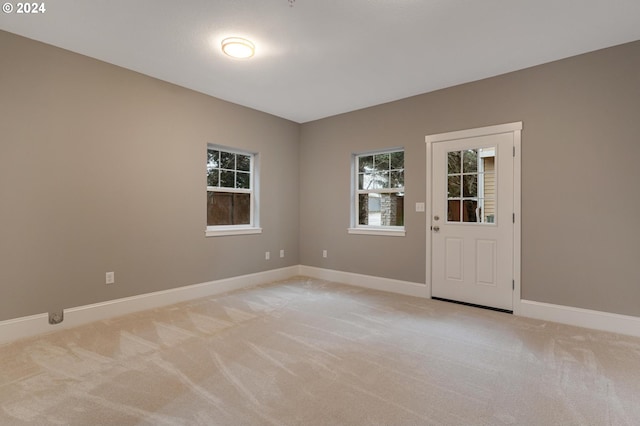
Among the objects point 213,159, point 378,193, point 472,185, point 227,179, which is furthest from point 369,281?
point 213,159

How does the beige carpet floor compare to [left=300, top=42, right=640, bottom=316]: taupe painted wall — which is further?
[left=300, top=42, right=640, bottom=316]: taupe painted wall

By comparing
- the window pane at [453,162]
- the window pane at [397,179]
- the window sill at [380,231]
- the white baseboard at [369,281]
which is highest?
the window pane at [453,162]

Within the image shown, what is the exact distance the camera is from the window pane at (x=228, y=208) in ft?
14.0

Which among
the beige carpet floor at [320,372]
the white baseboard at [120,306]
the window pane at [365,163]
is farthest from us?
the window pane at [365,163]

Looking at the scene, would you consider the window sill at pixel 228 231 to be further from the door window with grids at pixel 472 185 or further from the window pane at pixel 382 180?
the door window with grids at pixel 472 185

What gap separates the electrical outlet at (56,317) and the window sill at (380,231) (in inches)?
138

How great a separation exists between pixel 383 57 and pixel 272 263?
3.33 meters

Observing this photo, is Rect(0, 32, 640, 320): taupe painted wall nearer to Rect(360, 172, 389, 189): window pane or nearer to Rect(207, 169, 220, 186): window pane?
Rect(207, 169, 220, 186): window pane

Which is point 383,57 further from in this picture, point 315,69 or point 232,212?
point 232,212

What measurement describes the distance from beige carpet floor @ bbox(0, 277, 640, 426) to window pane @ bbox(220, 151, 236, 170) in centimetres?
211

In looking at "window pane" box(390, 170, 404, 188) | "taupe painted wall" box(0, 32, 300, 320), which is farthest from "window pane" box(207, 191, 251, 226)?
"window pane" box(390, 170, 404, 188)

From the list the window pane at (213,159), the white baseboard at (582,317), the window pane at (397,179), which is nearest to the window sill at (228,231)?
the window pane at (213,159)

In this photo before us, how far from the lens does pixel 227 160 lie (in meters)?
4.49

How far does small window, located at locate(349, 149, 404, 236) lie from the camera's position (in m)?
4.44
